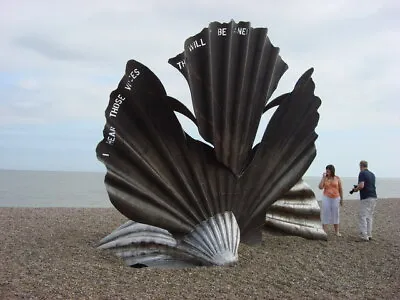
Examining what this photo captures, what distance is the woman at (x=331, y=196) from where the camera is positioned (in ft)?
31.4

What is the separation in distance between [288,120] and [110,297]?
3.90 meters

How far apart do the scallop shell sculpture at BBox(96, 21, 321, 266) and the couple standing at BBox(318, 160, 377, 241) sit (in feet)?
5.09

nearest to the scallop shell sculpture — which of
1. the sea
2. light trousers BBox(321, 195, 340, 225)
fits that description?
light trousers BBox(321, 195, 340, 225)

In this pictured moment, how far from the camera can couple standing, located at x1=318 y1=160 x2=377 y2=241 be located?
30.9 feet

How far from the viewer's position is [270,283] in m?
6.15

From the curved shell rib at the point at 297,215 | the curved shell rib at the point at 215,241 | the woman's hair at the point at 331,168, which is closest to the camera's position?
the curved shell rib at the point at 215,241

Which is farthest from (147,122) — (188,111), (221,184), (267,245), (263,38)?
(267,245)

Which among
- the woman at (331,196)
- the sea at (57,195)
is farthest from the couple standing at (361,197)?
the sea at (57,195)

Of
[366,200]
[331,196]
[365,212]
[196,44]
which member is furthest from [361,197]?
[196,44]

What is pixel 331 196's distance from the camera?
31.5 feet

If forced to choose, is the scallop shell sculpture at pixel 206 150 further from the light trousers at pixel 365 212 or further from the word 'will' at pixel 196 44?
the light trousers at pixel 365 212

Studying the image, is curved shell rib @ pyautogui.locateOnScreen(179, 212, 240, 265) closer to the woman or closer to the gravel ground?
the gravel ground

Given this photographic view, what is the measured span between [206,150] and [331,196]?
120 inches

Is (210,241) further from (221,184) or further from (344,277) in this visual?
(344,277)
